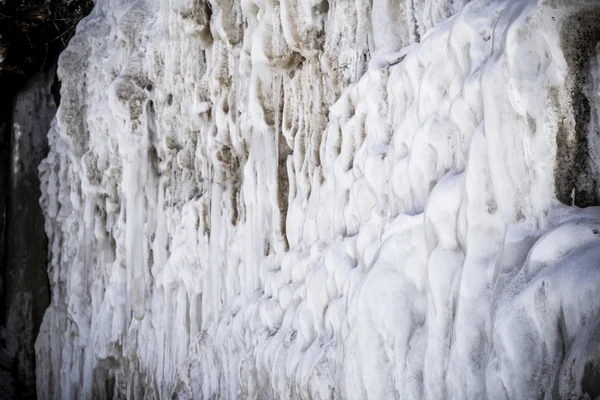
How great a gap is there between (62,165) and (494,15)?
6.84 meters

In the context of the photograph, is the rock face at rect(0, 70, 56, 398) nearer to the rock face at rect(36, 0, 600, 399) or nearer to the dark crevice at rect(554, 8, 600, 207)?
the rock face at rect(36, 0, 600, 399)

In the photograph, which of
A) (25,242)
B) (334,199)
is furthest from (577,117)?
(25,242)

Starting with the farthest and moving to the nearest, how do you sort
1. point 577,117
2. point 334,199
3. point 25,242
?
point 25,242
point 334,199
point 577,117

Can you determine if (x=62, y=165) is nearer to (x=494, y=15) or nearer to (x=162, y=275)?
(x=162, y=275)

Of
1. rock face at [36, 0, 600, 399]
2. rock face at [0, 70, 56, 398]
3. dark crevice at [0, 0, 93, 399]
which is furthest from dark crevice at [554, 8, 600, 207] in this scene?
rock face at [0, 70, 56, 398]

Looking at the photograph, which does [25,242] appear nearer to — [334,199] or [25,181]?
[25,181]

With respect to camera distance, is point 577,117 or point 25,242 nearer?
point 577,117

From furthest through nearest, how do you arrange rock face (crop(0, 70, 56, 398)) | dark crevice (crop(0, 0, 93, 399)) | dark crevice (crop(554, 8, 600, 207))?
rock face (crop(0, 70, 56, 398)) < dark crevice (crop(0, 0, 93, 399)) < dark crevice (crop(554, 8, 600, 207))

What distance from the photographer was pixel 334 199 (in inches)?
134

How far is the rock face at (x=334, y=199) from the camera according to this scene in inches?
73.4

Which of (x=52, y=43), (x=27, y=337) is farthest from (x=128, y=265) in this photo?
(x=52, y=43)

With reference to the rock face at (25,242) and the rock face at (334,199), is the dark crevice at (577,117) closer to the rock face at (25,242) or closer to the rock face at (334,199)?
the rock face at (334,199)

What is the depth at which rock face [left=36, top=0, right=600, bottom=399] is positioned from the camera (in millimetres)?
1864

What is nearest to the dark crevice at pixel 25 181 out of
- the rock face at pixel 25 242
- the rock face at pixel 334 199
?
the rock face at pixel 25 242
